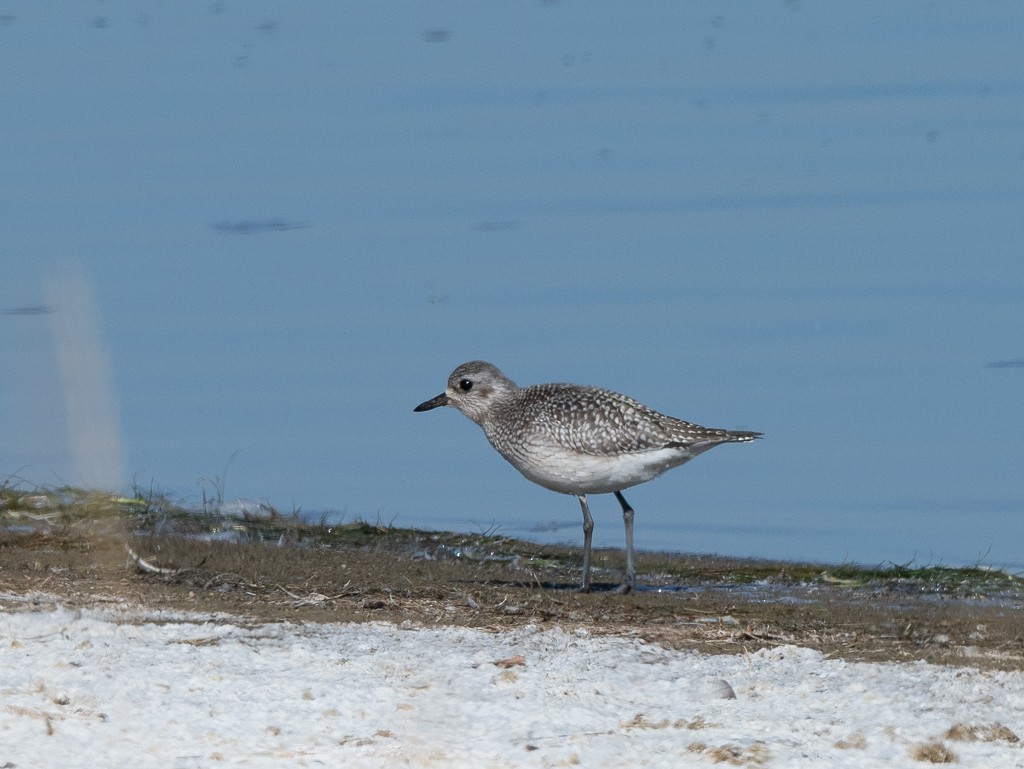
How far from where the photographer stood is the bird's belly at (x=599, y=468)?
1001 cm

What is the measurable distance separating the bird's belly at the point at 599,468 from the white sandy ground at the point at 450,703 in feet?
9.52

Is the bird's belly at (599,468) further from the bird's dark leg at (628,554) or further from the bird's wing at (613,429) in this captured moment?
the bird's dark leg at (628,554)

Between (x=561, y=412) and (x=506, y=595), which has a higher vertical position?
(x=561, y=412)

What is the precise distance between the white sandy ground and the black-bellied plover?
115 inches

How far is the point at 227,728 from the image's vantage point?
5875mm

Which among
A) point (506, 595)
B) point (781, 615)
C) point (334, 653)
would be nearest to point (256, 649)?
point (334, 653)

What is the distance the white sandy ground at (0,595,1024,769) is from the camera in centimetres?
570

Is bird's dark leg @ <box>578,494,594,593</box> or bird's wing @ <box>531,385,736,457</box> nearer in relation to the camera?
bird's dark leg @ <box>578,494,594,593</box>

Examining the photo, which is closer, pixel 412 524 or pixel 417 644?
pixel 417 644

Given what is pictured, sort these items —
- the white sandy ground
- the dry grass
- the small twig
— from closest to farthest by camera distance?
the white sandy ground, the dry grass, the small twig

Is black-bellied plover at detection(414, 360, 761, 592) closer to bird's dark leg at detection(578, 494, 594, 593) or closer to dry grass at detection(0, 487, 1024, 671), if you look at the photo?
bird's dark leg at detection(578, 494, 594, 593)

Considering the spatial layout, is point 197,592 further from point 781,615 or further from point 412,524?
point 412,524

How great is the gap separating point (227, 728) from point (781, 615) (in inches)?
131

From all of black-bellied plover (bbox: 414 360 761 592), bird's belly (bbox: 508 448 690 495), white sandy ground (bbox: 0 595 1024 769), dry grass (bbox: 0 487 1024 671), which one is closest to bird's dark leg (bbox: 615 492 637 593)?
black-bellied plover (bbox: 414 360 761 592)
